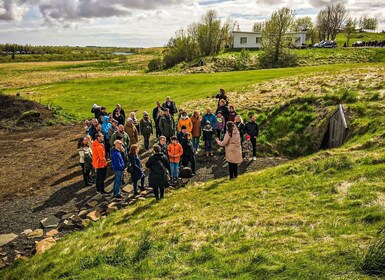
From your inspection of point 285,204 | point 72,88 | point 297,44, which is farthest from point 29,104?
point 297,44

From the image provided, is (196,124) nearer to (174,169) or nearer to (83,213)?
(174,169)

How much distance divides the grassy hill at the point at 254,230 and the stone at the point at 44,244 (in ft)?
1.25

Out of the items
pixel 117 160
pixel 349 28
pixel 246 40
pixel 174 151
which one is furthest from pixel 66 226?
pixel 349 28

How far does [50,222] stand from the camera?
39.2ft

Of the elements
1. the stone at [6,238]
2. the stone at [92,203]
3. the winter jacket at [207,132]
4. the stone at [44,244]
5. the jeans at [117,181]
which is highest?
the winter jacket at [207,132]

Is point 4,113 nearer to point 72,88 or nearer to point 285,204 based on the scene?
point 72,88

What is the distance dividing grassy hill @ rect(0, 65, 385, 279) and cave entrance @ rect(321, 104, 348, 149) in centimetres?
50

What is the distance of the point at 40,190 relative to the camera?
14.9 metres

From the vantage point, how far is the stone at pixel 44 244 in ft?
33.1

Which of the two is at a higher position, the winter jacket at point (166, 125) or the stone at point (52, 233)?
the winter jacket at point (166, 125)

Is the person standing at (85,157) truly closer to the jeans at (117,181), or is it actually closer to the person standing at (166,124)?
the jeans at (117,181)

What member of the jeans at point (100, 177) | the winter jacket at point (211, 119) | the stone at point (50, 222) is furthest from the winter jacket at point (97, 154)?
the winter jacket at point (211, 119)

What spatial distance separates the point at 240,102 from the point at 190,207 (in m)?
13.8

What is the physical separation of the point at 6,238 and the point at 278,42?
5387 centimetres
